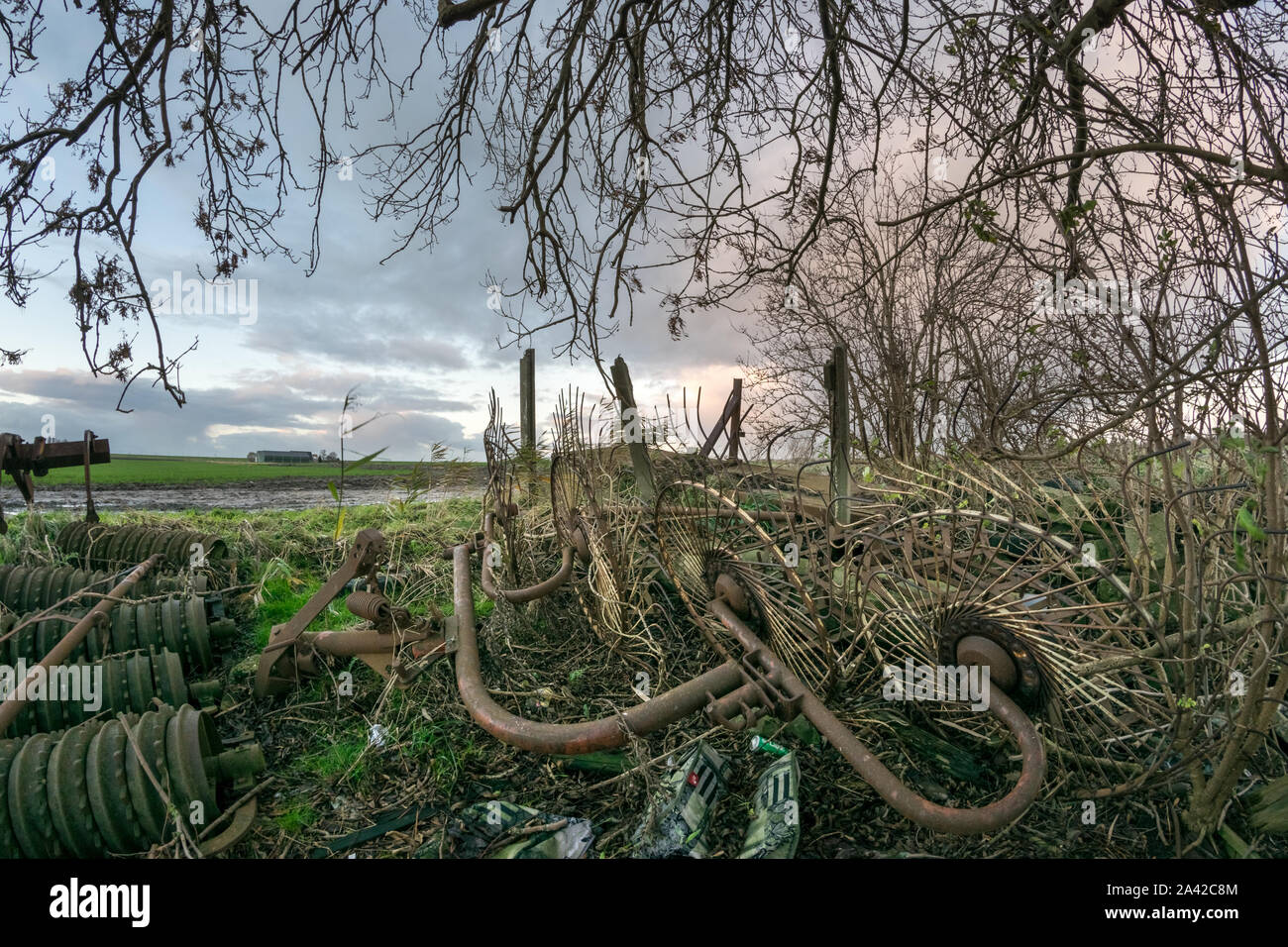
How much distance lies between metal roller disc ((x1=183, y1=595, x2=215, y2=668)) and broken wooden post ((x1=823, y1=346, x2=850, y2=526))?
381 centimetres

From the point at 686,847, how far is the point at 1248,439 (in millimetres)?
2741

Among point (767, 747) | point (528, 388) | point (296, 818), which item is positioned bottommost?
point (296, 818)

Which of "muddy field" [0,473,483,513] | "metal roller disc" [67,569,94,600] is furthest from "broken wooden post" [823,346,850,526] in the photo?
"metal roller disc" [67,569,94,600]

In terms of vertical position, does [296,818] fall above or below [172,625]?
below

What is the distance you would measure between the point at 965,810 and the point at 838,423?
7.33ft

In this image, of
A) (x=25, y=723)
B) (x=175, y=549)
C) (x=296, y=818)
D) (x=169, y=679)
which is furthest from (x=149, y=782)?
(x=175, y=549)

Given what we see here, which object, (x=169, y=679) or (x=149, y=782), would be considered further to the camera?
(x=169, y=679)

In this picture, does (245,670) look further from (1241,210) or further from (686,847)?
(1241,210)

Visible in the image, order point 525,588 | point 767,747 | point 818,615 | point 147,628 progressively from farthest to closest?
point 525,588 < point 147,628 < point 767,747 < point 818,615

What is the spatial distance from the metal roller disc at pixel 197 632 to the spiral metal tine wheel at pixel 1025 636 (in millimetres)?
3749

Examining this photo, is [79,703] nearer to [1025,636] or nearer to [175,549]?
[175,549]

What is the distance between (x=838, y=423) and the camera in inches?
156

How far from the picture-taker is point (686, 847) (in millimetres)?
2766

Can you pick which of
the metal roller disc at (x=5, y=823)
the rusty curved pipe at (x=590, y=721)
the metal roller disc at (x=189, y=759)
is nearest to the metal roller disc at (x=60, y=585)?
the metal roller disc at (x=5, y=823)
